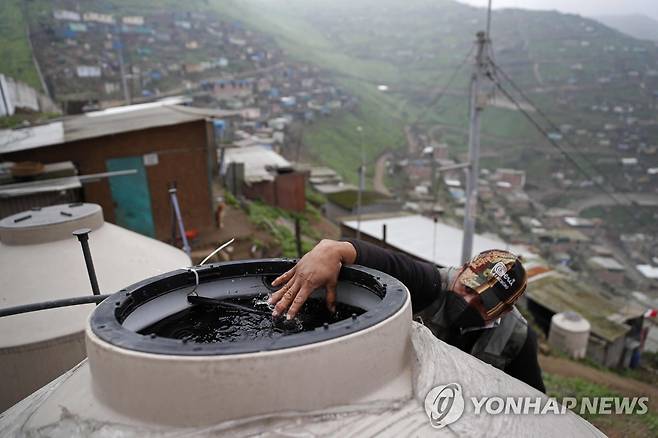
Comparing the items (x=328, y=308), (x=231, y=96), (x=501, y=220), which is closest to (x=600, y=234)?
(x=501, y=220)

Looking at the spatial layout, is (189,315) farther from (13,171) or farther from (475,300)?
(13,171)

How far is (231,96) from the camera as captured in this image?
60.8 m

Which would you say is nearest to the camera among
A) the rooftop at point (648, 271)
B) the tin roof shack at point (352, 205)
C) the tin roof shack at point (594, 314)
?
the tin roof shack at point (594, 314)

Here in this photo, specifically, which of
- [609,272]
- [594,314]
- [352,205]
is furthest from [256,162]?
[609,272]

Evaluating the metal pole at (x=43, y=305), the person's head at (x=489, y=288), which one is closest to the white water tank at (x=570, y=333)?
the person's head at (x=489, y=288)

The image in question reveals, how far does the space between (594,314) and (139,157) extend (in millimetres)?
17838

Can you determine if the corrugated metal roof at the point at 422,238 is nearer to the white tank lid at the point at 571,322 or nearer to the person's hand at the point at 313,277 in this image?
the white tank lid at the point at 571,322

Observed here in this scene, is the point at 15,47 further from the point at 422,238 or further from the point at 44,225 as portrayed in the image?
the point at 44,225

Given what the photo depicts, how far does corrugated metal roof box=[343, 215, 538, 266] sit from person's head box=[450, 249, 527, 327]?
535 inches

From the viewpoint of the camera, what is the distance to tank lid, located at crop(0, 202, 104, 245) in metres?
4.64

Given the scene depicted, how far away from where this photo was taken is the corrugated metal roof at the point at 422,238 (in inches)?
687

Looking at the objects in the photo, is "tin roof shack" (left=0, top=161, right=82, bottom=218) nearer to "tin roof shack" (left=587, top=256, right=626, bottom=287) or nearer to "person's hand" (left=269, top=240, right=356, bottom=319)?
"person's hand" (left=269, top=240, right=356, bottom=319)

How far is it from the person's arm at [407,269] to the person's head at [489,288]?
0.19m

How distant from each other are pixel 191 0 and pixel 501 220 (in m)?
92.1
